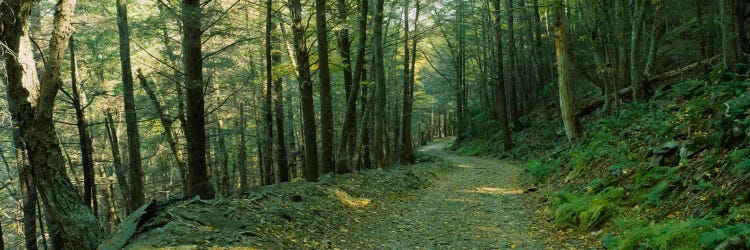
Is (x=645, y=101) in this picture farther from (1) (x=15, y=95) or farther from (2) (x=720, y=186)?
(1) (x=15, y=95)

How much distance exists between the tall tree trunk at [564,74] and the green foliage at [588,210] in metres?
6.13

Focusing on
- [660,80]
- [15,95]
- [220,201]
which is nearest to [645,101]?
[660,80]

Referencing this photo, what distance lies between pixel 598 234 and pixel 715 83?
4550mm

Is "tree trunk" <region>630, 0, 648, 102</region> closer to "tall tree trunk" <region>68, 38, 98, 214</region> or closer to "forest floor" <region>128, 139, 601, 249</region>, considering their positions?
"forest floor" <region>128, 139, 601, 249</region>

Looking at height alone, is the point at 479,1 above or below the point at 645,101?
above

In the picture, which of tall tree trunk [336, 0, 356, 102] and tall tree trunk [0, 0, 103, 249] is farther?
tall tree trunk [336, 0, 356, 102]

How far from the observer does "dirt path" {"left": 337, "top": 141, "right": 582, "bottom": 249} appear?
6.88 metres

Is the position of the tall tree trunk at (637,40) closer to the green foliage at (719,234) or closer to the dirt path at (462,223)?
the dirt path at (462,223)

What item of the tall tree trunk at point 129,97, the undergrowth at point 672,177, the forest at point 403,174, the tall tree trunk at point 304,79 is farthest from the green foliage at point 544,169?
the tall tree trunk at point 129,97

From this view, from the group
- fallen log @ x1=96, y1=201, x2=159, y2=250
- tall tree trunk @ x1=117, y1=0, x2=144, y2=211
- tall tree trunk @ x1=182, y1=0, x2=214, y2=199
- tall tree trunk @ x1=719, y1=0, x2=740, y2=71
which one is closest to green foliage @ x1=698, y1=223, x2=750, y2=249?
tall tree trunk @ x1=719, y1=0, x2=740, y2=71

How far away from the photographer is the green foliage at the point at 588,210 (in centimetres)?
642

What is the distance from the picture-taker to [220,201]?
7.12 meters

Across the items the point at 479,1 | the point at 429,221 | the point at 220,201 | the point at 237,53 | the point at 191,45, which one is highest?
the point at 479,1

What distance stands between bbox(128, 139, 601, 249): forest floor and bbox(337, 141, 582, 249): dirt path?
0.02 meters
